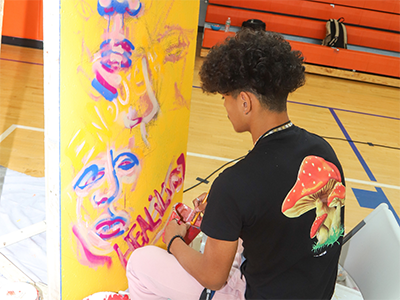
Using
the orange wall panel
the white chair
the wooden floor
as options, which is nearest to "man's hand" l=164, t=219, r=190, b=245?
the white chair

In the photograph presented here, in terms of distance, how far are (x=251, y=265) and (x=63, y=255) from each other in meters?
0.54

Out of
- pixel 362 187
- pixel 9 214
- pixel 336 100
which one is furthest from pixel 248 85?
pixel 336 100

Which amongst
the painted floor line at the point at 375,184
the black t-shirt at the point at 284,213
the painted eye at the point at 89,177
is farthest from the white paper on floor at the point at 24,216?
the painted floor line at the point at 375,184

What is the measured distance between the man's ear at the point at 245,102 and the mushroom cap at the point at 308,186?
0.61 feet

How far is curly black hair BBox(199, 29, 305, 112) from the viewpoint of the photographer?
2.85 feet

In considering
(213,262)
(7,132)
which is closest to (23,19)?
(7,132)

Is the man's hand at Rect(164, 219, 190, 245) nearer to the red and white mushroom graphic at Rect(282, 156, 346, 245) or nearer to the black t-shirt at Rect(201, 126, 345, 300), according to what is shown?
the black t-shirt at Rect(201, 126, 345, 300)

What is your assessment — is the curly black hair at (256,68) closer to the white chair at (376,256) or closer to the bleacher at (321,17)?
the white chair at (376,256)

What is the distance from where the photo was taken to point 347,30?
221 inches

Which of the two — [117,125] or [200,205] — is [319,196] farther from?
[117,125]

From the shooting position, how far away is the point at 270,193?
2.67 ft

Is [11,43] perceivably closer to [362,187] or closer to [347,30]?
[362,187]

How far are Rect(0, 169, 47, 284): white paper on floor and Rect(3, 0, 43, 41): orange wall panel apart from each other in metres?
3.02

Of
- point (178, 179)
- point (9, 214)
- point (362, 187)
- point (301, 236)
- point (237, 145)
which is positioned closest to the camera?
point (301, 236)
